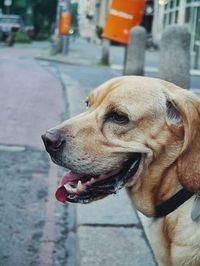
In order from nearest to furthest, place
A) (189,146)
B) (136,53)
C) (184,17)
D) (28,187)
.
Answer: (189,146) < (28,187) < (136,53) < (184,17)

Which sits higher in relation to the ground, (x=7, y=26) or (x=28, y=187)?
(x=7, y=26)

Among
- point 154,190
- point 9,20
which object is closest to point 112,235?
point 154,190

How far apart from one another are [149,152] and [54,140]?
51 cm

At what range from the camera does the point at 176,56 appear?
8.86 metres

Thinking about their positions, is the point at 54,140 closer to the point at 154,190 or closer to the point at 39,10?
the point at 154,190

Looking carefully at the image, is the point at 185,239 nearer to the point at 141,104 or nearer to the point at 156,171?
the point at 156,171

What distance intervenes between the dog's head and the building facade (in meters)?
10.2

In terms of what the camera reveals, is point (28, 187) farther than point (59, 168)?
No

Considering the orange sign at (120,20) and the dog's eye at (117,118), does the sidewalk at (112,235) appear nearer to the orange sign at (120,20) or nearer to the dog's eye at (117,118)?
the dog's eye at (117,118)

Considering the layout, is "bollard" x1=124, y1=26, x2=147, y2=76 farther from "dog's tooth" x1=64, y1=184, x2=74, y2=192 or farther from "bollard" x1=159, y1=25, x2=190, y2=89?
"dog's tooth" x1=64, y1=184, x2=74, y2=192

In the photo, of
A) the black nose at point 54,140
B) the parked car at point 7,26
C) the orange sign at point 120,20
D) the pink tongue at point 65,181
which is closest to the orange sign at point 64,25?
the orange sign at point 120,20

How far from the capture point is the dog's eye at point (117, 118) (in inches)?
117

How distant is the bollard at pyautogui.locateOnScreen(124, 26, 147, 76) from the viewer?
511 inches

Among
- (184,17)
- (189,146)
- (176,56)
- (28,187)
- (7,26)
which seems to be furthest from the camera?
(7,26)
